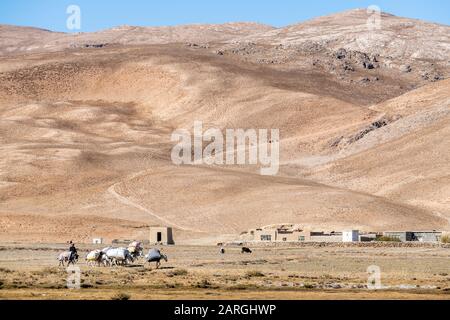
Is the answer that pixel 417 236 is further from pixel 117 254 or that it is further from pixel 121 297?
pixel 121 297

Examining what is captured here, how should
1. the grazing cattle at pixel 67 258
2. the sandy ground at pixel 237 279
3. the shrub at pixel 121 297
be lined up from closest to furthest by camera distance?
1. the shrub at pixel 121 297
2. the sandy ground at pixel 237 279
3. the grazing cattle at pixel 67 258

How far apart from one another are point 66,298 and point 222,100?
148 m

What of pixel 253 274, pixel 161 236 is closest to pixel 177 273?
pixel 253 274

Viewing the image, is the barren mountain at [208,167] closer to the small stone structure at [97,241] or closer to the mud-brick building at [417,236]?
the small stone structure at [97,241]

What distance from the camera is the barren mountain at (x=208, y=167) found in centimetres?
9712

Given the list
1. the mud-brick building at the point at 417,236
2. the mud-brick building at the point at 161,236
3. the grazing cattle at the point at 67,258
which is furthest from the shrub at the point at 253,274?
the mud-brick building at the point at 417,236

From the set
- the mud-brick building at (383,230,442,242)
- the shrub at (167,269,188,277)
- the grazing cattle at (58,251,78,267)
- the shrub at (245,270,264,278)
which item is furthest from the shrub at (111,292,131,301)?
the mud-brick building at (383,230,442,242)

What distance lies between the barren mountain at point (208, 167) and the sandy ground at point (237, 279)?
3601 cm

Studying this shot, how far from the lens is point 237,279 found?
123ft

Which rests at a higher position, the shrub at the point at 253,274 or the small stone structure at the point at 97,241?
the small stone structure at the point at 97,241

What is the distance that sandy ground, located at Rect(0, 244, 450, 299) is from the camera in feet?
99.0

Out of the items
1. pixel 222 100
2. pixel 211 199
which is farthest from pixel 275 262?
pixel 222 100

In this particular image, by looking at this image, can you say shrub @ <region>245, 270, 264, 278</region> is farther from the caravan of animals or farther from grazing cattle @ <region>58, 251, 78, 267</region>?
grazing cattle @ <region>58, 251, 78, 267</region>

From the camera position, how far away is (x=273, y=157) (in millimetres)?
136375
